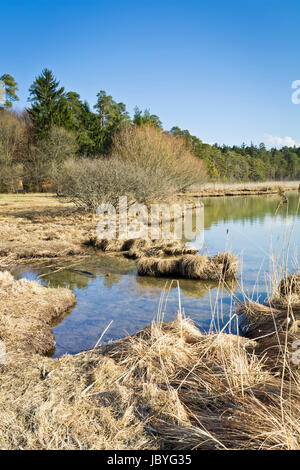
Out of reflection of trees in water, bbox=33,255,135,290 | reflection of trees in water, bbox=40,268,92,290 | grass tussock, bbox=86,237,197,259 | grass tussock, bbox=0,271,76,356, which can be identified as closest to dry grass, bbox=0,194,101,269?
grass tussock, bbox=86,237,197,259

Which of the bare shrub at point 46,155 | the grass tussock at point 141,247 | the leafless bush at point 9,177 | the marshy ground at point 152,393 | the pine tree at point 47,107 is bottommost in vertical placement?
the marshy ground at point 152,393

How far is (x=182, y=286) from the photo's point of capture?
8141mm

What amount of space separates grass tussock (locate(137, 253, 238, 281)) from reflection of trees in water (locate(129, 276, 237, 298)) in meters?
0.23

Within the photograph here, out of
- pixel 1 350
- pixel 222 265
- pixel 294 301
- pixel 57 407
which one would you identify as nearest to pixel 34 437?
pixel 57 407

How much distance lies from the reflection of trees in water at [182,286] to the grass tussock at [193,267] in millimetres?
235

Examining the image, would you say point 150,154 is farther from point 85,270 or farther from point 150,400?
point 150,400

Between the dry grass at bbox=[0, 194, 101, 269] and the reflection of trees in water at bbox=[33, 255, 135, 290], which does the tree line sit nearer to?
the dry grass at bbox=[0, 194, 101, 269]

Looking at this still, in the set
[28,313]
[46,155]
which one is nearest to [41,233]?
[28,313]

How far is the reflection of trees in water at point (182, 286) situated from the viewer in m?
7.69

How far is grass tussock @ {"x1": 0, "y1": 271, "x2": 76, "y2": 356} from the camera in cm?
473

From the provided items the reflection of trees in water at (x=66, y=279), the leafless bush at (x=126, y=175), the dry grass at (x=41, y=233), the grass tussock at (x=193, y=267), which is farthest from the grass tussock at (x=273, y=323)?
the leafless bush at (x=126, y=175)

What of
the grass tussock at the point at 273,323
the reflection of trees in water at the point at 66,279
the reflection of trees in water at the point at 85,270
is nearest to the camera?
the grass tussock at the point at 273,323

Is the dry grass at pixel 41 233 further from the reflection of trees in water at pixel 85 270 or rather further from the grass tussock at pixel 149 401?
the grass tussock at pixel 149 401

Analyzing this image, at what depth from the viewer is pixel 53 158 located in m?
31.4
